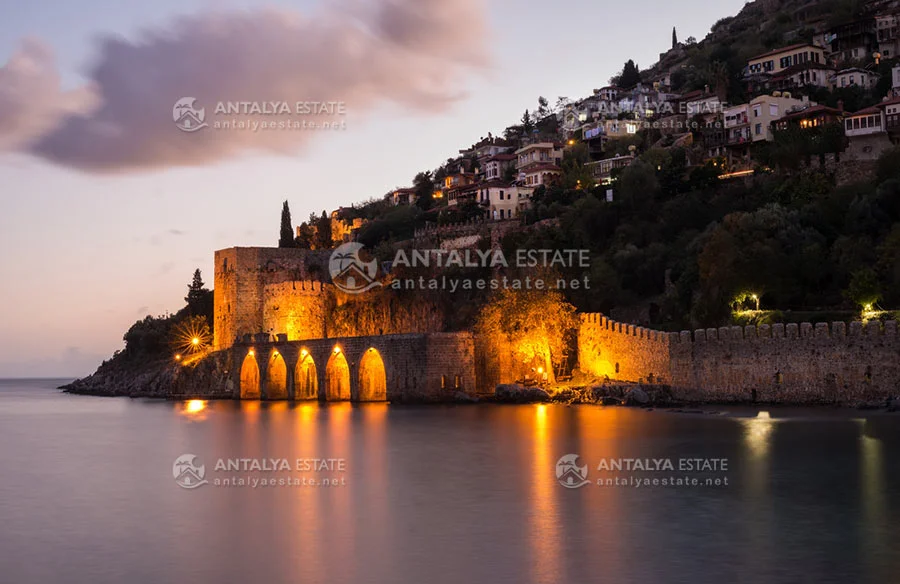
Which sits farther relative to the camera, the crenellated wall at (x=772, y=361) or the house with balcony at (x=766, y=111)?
the house with balcony at (x=766, y=111)

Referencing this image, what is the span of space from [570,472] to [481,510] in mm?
3500

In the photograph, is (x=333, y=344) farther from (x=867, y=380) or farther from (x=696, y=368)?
(x=867, y=380)

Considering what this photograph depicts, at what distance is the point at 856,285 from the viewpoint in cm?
2673

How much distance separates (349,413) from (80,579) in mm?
20471

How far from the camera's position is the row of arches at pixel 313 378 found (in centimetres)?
3653

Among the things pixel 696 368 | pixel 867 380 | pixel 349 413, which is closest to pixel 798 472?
pixel 867 380

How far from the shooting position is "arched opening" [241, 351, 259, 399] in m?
42.6

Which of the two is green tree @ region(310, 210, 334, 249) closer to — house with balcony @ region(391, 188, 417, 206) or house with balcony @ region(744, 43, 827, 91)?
house with balcony @ region(391, 188, 417, 206)

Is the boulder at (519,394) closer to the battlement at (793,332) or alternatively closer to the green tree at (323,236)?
the battlement at (793,332)

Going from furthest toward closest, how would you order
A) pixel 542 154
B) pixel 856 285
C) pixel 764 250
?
pixel 542 154
pixel 764 250
pixel 856 285

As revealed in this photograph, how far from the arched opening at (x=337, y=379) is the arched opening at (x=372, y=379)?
95cm

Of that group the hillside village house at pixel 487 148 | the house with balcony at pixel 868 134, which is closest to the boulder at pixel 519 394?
the house with balcony at pixel 868 134

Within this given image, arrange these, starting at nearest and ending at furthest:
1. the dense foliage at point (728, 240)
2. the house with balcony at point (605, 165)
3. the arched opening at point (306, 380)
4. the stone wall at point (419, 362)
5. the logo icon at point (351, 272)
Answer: the dense foliage at point (728, 240), the stone wall at point (419, 362), the arched opening at point (306, 380), the logo icon at point (351, 272), the house with balcony at point (605, 165)

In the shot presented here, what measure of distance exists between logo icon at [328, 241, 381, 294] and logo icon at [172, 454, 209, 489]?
2415 cm
